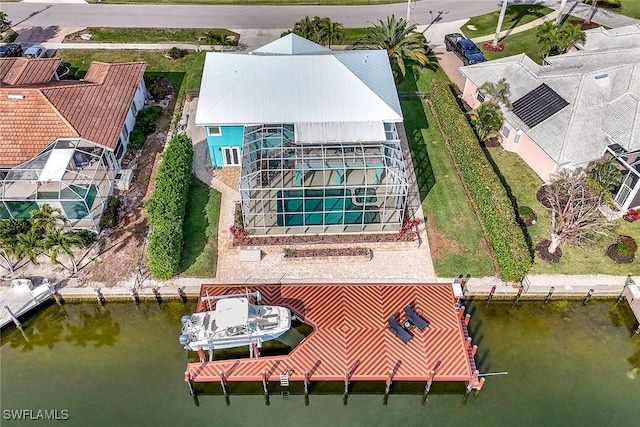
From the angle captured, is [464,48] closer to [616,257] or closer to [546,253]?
[546,253]

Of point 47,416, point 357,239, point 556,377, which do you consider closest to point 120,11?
point 357,239

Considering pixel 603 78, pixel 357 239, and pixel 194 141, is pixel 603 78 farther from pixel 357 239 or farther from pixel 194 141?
pixel 194 141

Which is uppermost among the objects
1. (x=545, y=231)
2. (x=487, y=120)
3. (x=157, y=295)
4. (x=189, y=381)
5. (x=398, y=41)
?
(x=398, y=41)

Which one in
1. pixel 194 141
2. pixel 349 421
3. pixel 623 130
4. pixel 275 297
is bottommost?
pixel 349 421

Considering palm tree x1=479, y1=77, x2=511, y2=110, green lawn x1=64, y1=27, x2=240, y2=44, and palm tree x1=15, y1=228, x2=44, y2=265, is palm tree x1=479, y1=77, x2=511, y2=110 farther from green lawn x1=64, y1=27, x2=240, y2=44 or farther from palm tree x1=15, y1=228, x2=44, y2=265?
palm tree x1=15, y1=228, x2=44, y2=265

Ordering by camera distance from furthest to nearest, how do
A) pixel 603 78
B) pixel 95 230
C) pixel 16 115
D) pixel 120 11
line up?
pixel 120 11
pixel 603 78
pixel 16 115
pixel 95 230

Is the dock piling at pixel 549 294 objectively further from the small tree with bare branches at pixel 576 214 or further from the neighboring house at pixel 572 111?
the neighboring house at pixel 572 111

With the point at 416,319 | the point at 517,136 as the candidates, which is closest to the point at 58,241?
the point at 416,319
